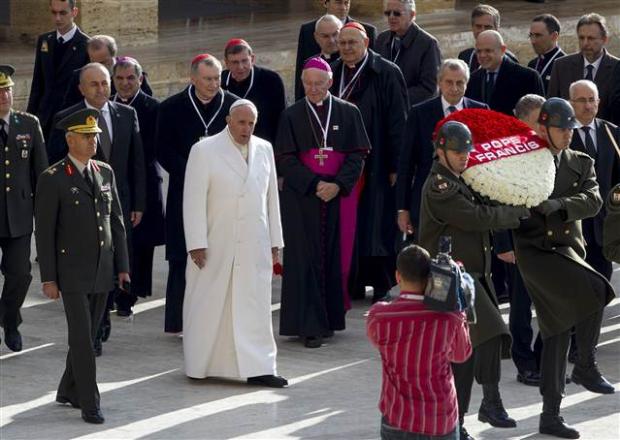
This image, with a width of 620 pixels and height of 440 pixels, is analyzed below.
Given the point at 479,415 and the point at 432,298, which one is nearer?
the point at 432,298

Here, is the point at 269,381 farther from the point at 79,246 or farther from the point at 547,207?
the point at 547,207

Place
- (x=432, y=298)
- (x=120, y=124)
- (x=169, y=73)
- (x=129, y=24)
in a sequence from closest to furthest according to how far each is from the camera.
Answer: (x=432, y=298) < (x=120, y=124) < (x=169, y=73) < (x=129, y=24)

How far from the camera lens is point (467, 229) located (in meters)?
8.41

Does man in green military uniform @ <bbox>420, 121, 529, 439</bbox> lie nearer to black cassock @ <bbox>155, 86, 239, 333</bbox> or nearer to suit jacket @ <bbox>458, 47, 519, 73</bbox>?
black cassock @ <bbox>155, 86, 239, 333</bbox>

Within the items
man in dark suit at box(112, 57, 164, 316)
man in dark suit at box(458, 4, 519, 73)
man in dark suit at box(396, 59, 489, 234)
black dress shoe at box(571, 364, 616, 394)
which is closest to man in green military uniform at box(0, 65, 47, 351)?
man in dark suit at box(112, 57, 164, 316)

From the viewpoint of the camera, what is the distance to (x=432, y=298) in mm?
7102

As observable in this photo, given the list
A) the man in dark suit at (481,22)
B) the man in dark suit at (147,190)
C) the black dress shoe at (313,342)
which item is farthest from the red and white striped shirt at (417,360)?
the man in dark suit at (481,22)

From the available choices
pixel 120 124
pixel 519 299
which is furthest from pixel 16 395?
pixel 519 299

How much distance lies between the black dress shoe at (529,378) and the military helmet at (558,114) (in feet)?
5.09

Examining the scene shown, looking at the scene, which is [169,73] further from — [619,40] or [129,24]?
[619,40]

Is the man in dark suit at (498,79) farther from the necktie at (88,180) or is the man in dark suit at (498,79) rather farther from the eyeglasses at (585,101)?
the necktie at (88,180)

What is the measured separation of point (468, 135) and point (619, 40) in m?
14.9

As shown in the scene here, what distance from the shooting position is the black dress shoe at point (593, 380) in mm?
9500

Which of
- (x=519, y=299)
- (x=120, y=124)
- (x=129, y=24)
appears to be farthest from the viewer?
(x=129, y=24)
